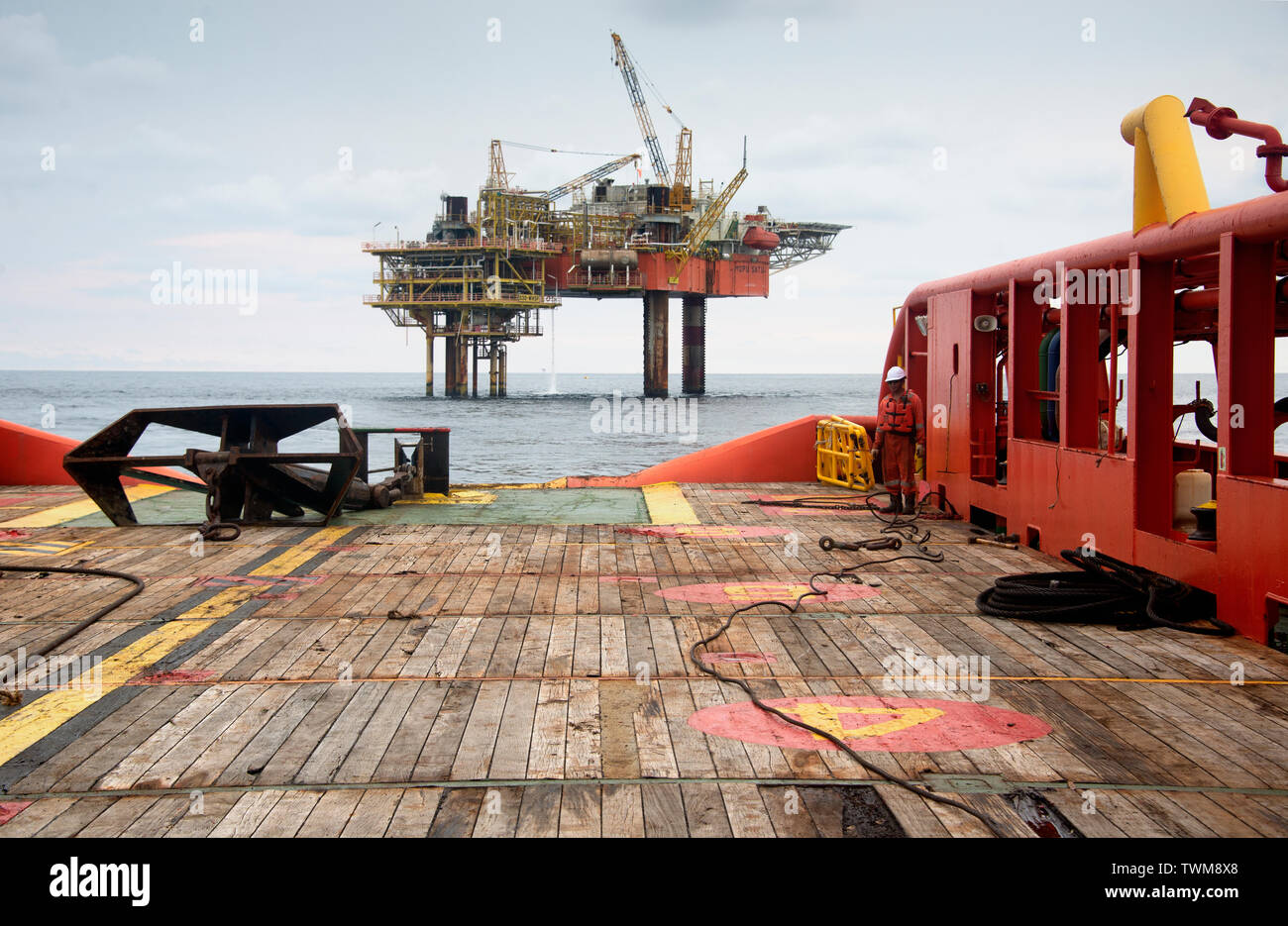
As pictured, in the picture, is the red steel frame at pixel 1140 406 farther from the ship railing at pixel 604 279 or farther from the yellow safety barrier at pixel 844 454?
the ship railing at pixel 604 279

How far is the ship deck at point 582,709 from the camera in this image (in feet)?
12.5

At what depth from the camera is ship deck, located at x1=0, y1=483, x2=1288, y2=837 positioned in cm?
381

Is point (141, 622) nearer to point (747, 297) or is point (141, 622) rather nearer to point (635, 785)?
point (635, 785)

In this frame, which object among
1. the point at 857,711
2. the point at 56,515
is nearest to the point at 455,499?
the point at 56,515

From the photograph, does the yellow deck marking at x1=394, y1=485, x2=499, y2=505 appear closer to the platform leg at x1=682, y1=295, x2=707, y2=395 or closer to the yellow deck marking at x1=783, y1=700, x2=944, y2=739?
the yellow deck marking at x1=783, y1=700, x2=944, y2=739

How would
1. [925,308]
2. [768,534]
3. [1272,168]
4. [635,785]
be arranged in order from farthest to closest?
[925,308], [768,534], [1272,168], [635,785]

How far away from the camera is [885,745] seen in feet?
14.7

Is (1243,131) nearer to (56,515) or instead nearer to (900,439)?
(900,439)

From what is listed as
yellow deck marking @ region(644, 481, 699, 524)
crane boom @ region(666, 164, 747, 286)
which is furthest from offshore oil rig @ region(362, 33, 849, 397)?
yellow deck marking @ region(644, 481, 699, 524)

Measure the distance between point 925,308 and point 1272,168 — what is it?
22.3 ft

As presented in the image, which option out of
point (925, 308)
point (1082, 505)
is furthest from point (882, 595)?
point (925, 308)

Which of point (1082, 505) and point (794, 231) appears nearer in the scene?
point (1082, 505)

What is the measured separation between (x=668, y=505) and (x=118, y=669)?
310 inches

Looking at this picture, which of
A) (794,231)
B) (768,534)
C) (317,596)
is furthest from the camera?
(794,231)
